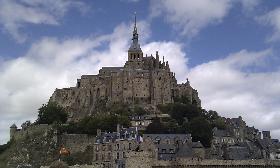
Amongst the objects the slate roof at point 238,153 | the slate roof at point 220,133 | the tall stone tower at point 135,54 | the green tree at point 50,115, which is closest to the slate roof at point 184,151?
the slate roof at point 238,153

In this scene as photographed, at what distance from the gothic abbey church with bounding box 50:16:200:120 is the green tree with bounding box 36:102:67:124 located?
518 cm

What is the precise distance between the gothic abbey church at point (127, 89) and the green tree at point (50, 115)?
518 centimetres

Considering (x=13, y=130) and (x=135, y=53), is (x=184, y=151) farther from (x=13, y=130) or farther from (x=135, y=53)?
(x=135, y=53)

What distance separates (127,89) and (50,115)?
14.2m

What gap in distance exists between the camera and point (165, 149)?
2315 inches

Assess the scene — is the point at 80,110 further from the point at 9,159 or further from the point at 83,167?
the point at 83,167

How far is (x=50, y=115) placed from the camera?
262 ft

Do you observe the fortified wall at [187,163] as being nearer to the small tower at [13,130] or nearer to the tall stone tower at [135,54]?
the small tower at [13,130]

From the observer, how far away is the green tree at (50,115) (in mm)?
78562

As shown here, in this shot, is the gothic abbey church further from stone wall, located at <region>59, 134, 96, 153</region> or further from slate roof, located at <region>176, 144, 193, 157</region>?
slate roof, located at <region>176, 144, 193, 157</region>

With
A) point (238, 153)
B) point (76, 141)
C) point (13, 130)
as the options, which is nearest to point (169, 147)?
point (238, 153)

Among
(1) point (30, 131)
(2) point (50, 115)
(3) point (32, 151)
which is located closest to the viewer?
(3) point (32, 151)

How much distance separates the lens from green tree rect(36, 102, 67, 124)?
258ft

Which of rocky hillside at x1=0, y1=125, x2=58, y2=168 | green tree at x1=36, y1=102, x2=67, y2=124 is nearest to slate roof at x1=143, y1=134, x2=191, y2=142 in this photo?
rocky hillside at x1=0, y1=125, x2=58, y2=168
